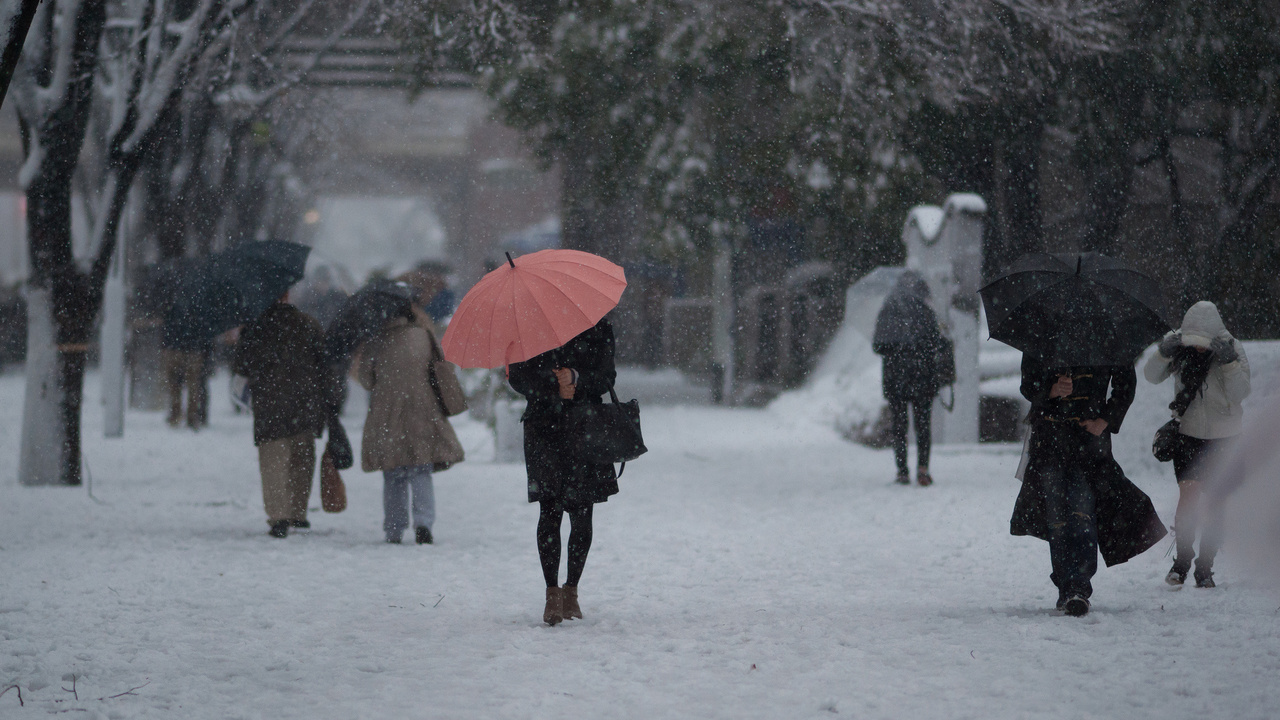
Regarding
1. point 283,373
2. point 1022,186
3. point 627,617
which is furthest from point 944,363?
point 1022,186

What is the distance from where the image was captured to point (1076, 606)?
5.47 meters

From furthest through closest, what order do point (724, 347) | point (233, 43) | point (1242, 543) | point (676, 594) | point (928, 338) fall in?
point (724, 347) → point (233, 43) → point (928, 338) → point (1242, 543) → point (676, 594)

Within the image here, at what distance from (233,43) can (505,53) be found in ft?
10.5

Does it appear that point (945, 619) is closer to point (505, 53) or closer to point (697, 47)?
point (505, 53)

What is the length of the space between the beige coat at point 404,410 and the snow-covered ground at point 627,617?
0.60m

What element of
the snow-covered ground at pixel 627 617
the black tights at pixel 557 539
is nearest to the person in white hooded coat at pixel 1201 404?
the snow-covered ground at pixel 627 617

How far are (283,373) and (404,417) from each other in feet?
2.97

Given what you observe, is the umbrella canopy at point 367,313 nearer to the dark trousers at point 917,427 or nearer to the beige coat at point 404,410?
the beige coat at point 404,410

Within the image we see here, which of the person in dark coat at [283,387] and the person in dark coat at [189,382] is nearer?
the person in dark coat at [283,387]

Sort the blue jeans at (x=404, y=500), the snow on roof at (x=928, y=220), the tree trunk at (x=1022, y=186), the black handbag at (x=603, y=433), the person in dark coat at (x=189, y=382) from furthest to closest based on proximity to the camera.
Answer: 1. the person in dark coat at (x=189, y=382)
2. the tree trunk at (x=1022, y=186)
3. the snow on roof at (x=928, y=220)
4. the blue jeans at (x=404, y=500)
5. the black handbag at (x=603, y=433)

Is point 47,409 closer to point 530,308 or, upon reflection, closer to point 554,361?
point 554,361

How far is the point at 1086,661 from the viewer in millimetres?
4715

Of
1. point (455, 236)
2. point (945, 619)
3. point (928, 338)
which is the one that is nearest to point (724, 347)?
point (928, 338)

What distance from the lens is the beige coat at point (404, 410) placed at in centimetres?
779
